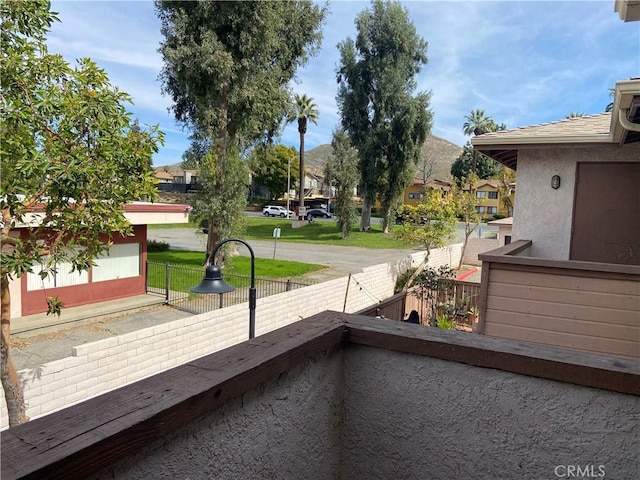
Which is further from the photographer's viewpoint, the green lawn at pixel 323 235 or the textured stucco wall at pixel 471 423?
the green lawn at pixel 323 235

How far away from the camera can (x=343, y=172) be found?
102 feet

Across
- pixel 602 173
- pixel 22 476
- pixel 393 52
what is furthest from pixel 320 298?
pixel 393 52

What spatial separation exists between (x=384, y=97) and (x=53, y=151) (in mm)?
30646

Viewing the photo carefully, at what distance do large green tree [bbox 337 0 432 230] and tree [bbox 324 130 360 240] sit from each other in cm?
246

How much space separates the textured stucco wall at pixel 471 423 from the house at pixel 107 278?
463 inches

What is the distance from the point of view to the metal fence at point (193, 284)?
43.2 ft

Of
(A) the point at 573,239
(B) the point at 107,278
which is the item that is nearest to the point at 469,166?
(B) the point at 107,278

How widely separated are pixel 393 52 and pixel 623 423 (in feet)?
117

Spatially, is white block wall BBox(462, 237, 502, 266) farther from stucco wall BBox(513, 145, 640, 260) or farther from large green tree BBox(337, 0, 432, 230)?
stucco wall BBox(513, 145, 640, 260)

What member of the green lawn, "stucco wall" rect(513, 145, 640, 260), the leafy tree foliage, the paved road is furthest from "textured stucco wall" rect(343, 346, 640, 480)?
the leafy tree foliage

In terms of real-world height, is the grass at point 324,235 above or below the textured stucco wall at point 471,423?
below

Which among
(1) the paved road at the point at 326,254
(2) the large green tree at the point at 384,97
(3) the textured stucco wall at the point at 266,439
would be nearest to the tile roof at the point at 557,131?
(3) the textured stucco wall at the point at 266,439

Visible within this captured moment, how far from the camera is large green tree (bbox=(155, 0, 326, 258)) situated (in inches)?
678

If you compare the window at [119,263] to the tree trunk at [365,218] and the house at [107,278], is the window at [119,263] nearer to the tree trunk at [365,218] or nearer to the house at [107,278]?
the house at [107,278]
